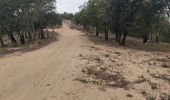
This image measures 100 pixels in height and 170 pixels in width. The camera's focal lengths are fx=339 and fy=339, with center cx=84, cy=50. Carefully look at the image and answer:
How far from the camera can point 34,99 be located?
43.3ft

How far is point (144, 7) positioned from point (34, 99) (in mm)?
35404

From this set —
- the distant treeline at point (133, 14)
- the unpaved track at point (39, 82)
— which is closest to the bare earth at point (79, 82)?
the unpaved track at point (39, 82)

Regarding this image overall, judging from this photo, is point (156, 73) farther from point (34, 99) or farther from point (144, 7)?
point (144, 7)

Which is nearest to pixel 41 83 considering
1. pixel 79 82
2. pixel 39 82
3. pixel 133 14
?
pixel 39 82

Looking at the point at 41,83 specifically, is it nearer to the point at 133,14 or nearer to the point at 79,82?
the point at 79,82

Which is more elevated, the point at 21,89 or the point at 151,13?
the point at 151,13

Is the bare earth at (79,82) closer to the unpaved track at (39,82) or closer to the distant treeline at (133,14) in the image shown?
the unpaved track at (39,82)

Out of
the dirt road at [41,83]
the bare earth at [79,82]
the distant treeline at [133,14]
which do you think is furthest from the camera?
the distant treeline at [133,14]

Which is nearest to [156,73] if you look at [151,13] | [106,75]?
[106,75]

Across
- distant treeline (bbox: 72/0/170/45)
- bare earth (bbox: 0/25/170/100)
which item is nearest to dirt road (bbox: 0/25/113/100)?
bare earth (bbox: 0/25/170/100)

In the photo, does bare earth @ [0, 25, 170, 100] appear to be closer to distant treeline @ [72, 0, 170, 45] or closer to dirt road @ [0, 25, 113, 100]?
dirt road @ [0, 25, 113, 100]

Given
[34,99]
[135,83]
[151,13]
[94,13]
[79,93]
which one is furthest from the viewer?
[94,13]

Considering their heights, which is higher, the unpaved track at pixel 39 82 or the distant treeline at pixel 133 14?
the distant treeline at pixel 133 14

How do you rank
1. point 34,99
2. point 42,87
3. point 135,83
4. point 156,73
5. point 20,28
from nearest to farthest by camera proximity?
point 34,99 < point 42,87 < point 135,83 < point 156,73 < point 20,28
